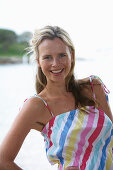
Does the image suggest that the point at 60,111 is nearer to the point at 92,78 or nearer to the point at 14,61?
the point at 92,78

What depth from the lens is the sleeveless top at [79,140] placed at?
827 millimetres

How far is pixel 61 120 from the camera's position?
2.82ft

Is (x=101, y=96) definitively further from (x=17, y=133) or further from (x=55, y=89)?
(x=17, y=133)

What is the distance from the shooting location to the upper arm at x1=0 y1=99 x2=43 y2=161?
72cm

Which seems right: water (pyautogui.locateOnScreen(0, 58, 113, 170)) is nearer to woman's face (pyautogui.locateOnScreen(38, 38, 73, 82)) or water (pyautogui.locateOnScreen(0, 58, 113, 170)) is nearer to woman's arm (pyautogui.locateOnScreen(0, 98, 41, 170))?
woman's face (pyautogui.locateOnScreen(38, 38, 73, 82))

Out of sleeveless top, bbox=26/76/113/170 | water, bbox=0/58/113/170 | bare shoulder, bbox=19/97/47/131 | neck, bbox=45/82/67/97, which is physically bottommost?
water, bbox=0/58/113/170

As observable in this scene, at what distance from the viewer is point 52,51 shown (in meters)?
0.86

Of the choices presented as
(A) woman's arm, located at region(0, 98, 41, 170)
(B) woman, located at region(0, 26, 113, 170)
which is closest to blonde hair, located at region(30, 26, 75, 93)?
(B) woman, located at region(0, 26, 113, 170)

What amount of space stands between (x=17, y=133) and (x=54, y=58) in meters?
0.34

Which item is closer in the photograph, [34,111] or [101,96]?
[34,111]

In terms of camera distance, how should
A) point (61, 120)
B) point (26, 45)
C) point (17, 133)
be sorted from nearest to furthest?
1. point (17, 133)
2. point (61, 120)
3. point (26, 45)

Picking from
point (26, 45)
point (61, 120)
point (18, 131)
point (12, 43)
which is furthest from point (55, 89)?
point (12, 43)

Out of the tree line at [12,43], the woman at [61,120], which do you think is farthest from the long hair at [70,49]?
the tree line at [12,43]

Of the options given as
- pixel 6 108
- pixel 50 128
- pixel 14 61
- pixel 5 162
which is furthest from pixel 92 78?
pixel 14 61
